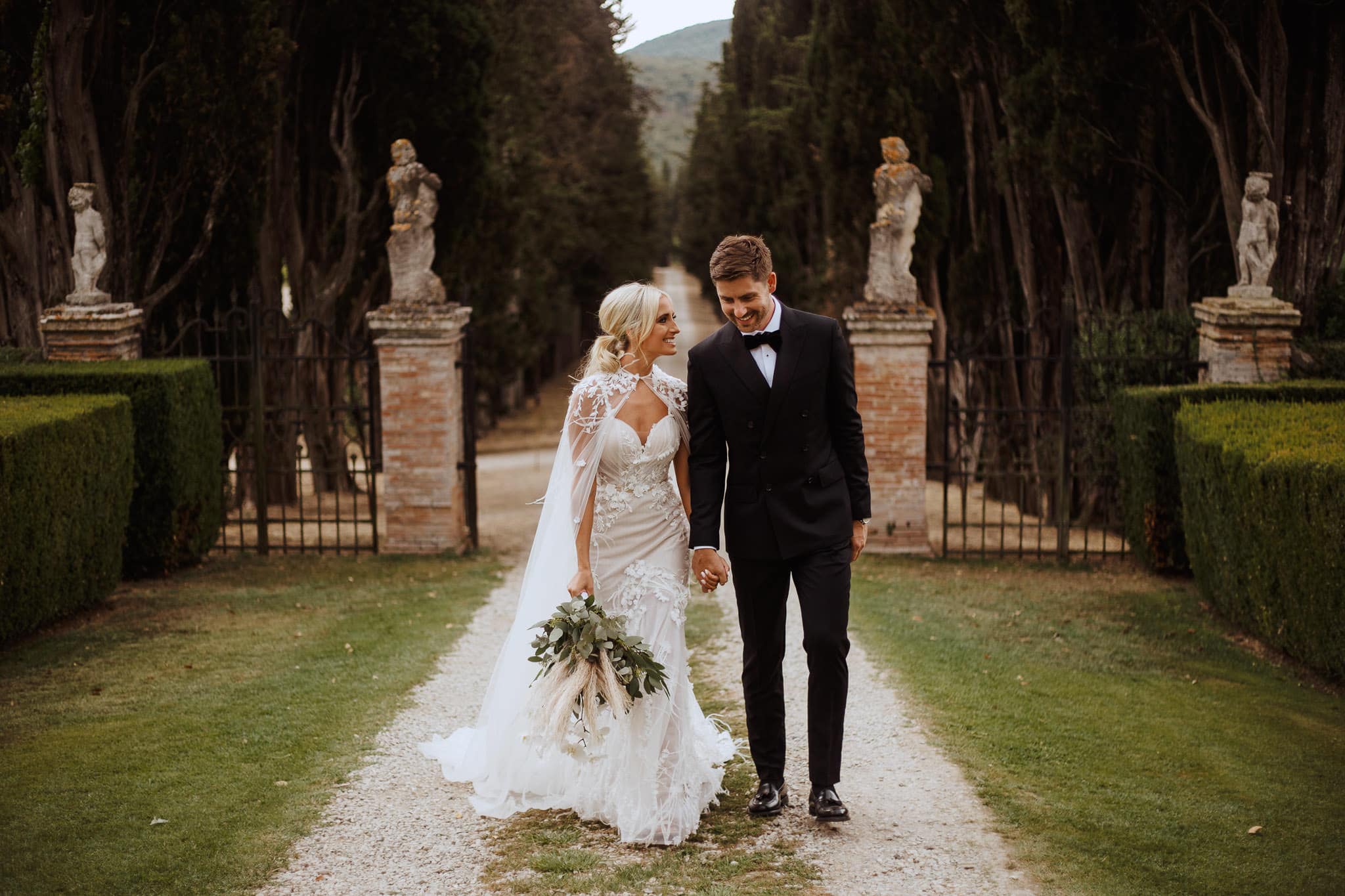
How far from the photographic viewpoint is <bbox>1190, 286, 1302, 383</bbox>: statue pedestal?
409 inches

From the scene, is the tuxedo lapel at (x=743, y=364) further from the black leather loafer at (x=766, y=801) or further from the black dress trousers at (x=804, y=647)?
the black leather loafer at (x=766, y=801)

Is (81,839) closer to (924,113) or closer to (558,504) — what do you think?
(558,504)

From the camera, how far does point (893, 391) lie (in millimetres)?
11242

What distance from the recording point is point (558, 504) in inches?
206

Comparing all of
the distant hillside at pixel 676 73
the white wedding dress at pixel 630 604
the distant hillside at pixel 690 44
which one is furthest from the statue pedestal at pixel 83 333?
the distant hillside at pixel 690 44

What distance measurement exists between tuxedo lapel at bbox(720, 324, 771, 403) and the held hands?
59cm

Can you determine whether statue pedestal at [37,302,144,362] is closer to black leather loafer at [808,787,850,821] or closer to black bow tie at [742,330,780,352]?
black bow tie at [742,330,780,352]

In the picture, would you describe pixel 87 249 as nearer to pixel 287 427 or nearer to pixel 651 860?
pixel 287 427

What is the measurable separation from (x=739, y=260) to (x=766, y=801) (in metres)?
2.08

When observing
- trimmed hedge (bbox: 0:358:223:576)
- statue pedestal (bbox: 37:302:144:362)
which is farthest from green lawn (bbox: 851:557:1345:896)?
statue pedestal (bbox: 37:302:144:362)

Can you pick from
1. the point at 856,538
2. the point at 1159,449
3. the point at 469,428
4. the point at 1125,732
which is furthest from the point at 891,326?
the point at 856,538

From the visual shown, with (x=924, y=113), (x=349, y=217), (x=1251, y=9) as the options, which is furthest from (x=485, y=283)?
(x=1251, y=9)

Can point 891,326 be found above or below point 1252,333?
above

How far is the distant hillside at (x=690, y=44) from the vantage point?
499ft
